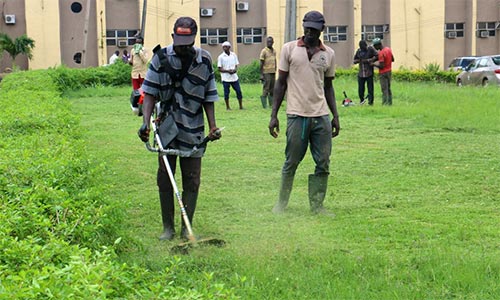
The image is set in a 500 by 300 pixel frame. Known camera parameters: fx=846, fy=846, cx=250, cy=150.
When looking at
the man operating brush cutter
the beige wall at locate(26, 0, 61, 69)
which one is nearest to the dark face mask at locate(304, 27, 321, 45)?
the man operating brush cutter

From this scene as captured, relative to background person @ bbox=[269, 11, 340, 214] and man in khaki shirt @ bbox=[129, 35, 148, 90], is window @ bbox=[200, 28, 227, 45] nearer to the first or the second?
man in khaki shirt @ bbox=[129, 35, 148, 90]

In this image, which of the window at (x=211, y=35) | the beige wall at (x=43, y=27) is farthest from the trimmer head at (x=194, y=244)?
the window at (x=211, y=35)

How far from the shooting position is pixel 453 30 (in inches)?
1671

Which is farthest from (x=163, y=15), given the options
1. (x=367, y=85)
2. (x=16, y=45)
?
(x=367, y=85)

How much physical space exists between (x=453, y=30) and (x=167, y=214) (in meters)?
37.7

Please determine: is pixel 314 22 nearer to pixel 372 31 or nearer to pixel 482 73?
pixel 482 73

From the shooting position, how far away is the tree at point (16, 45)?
38.0 meters

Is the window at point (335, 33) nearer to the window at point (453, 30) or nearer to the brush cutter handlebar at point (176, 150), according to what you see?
the window at point (453, 30)

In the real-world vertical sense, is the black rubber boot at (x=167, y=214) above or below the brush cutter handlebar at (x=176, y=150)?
below

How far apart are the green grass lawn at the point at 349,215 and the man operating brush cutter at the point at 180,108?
1.24 feet

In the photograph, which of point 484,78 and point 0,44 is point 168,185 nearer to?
point 484,78

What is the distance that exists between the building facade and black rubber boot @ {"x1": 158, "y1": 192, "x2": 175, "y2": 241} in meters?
33.0

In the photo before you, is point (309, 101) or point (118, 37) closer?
point (309, 101)

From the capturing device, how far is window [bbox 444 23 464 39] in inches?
1665
